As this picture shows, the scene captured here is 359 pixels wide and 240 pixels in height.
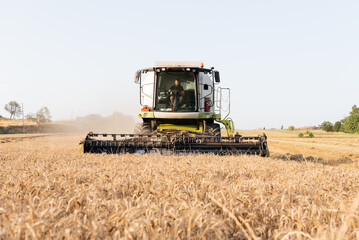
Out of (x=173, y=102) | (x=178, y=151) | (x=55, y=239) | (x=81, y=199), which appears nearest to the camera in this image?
(x=55, y=239)

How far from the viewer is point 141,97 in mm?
10328

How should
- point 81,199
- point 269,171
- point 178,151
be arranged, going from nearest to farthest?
point 81,199, point 269,171, point 178,151

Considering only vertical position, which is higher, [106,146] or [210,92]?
[210,92]

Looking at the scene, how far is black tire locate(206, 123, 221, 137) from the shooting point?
947 cm

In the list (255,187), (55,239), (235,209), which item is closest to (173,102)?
(255,187)

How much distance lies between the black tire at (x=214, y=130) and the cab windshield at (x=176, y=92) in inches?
29.1

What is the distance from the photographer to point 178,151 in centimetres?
768

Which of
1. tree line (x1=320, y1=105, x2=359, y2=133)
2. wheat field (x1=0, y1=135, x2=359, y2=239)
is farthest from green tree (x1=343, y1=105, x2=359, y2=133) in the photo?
wheat field (x1=0, y1=135, x2=359, y2=239)

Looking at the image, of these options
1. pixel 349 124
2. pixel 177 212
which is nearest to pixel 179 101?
pixel 177 212

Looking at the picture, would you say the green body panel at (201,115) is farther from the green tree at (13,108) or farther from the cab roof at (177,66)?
the green tree at (13,108)

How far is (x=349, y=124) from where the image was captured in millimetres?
62438

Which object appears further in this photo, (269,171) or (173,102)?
(173,102)

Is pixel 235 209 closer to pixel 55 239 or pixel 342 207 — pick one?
pixel 342 207

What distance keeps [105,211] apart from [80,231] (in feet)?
1.71
